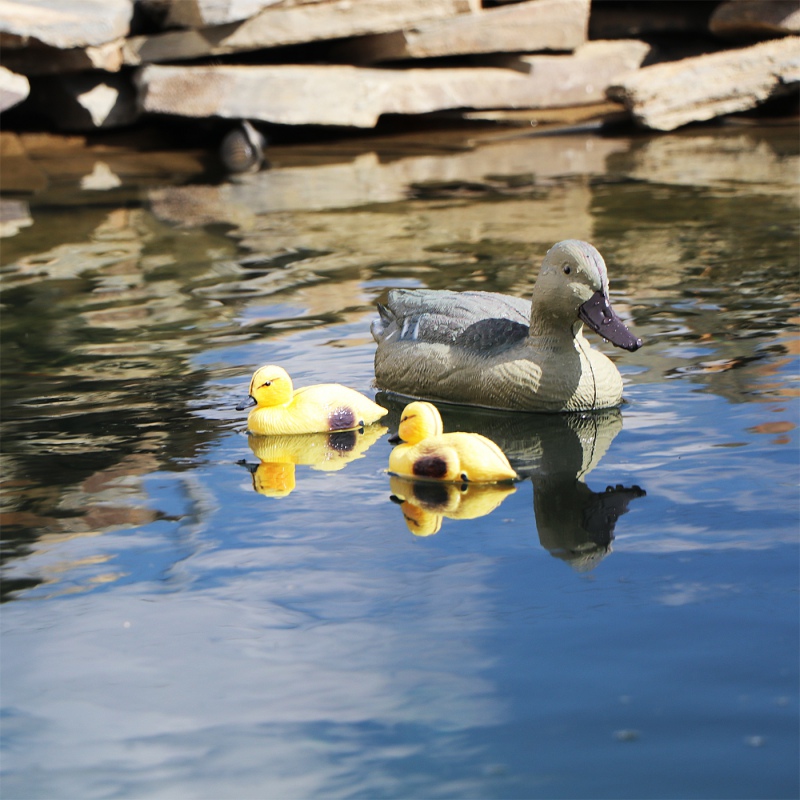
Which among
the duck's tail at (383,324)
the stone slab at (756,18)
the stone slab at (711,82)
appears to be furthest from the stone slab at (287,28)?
the duck's tail at (383,324)

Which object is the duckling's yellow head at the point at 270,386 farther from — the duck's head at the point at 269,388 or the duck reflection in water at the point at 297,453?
the duck reflection in water at the point at 297,453

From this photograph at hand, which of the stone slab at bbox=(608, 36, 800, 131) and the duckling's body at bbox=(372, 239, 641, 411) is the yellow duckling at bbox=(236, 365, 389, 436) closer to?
the duckling's body at bbox=(372, 239, 641, 411)

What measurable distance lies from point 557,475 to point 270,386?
4.58ft

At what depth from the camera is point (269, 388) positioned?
5922 mm

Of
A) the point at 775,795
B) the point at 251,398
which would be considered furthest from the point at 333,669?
the point at 251,398

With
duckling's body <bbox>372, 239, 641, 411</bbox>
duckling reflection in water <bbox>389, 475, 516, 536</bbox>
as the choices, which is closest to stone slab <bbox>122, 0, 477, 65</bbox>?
duckling's body <bbox>372, 239, 641, 411</bbox>

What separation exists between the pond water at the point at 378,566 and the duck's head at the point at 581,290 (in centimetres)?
50

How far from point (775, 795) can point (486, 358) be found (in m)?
3.09

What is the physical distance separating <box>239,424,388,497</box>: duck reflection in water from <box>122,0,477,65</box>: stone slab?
9.66 meters

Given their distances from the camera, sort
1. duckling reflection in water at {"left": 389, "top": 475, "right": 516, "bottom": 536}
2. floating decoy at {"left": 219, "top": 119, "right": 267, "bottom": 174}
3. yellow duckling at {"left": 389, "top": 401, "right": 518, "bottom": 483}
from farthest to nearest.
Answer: floating decoy at {"left": 219, "top": 119, "right": 267, "bottom": 174} < yellow duckling at {"left": 389, "top": 401, "right": 518, "bottom": 483} < duckling reflection in water at {"left": 389, "top": 475, "right": 516, "bottom": 536}

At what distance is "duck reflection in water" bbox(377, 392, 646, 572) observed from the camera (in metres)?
4.82

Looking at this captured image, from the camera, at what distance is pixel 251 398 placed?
19.7 feet

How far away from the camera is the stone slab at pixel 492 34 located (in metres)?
15.5

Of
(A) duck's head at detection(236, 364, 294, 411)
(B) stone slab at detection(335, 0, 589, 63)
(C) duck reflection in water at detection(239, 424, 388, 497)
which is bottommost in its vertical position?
(B) stone slab at detection(335, 0, 589, 63)
